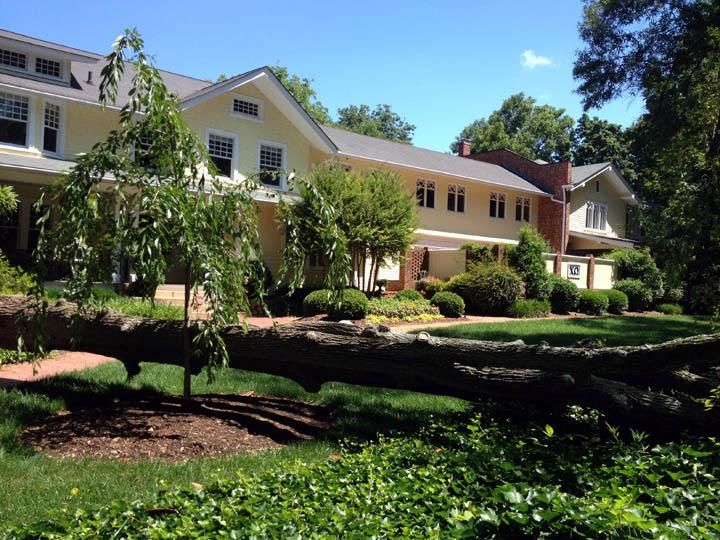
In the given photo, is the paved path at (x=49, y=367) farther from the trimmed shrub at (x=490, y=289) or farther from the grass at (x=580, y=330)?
the trimmed shrub at (x=490, y=289)

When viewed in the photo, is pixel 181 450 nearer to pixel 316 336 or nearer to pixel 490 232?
pixel 316 336

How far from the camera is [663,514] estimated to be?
337 cm

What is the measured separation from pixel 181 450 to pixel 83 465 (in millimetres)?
816

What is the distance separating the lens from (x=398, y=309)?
18.4 metres

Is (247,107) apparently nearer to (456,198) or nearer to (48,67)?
(48,67)

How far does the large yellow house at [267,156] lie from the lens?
1884cm

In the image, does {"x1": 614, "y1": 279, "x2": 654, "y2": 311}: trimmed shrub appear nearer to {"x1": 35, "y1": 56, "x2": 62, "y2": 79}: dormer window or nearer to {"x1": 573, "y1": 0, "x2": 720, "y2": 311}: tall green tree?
Answer: {"x1": 573, "y1": 0, "x2": 720, "y2": 311}: tall green tree

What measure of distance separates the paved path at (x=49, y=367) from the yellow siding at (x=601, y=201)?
28318mm

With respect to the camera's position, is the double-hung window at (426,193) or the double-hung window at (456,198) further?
the double-hung window at (456,198)

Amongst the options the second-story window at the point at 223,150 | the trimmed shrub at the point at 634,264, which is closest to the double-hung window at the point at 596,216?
the trimmed shrub at the point at 634,264

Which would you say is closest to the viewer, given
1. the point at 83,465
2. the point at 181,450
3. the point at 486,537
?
the point at 486,537

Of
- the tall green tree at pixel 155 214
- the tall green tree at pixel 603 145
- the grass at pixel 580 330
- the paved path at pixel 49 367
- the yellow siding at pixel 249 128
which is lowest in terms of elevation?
the paved path at pixel 49 367

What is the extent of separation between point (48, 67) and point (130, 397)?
1687 cm

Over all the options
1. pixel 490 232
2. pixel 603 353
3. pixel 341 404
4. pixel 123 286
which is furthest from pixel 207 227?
pixel 490 232
